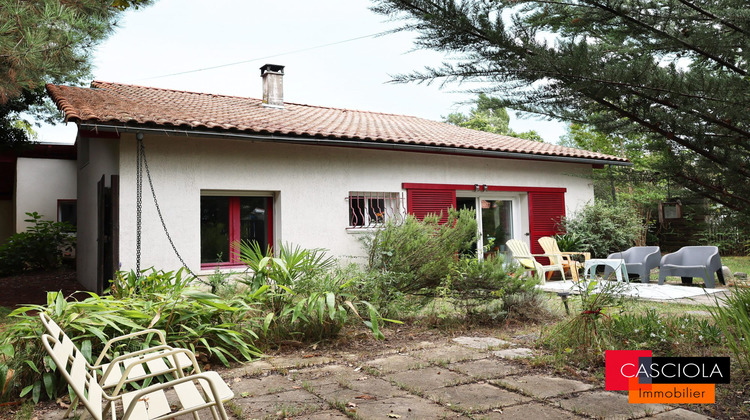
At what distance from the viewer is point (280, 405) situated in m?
3.61

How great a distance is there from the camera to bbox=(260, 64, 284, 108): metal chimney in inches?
492

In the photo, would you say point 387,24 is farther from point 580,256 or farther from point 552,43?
point 580,256

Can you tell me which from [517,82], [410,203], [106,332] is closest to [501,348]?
[517,82]

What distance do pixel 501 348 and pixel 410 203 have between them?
5.17 m

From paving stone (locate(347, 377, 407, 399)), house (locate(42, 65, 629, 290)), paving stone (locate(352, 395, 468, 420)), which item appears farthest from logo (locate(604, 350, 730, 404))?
house (locate(42, 65, 629, 290))

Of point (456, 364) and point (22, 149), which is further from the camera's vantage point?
point (22, 149)

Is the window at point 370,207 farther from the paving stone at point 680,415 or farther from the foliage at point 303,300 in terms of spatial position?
the paving stone at point 680,415

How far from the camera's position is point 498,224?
11922 mm

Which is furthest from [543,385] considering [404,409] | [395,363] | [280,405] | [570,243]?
[570,243]

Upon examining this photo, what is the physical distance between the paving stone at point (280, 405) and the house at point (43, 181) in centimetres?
1343

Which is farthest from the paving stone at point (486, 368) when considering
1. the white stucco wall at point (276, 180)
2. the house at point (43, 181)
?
the house at point (43, 181)

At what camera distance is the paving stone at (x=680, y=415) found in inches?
125

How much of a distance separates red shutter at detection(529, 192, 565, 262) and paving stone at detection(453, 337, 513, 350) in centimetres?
671

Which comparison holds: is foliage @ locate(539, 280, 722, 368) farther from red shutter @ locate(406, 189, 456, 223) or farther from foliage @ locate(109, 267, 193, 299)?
red shutter @ locate(406, 189, 456, 223)
